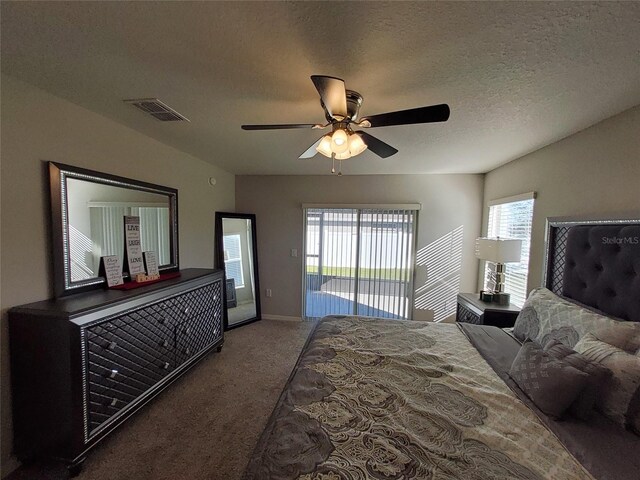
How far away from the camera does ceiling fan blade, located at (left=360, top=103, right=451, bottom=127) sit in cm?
123

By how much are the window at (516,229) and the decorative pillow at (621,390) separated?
5.52 ft

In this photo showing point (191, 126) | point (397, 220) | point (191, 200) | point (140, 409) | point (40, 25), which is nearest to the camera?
point (40, 25)

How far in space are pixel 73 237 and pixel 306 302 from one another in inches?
120

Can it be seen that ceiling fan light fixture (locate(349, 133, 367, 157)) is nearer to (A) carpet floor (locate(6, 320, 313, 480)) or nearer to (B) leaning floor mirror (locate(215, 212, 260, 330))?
(A) carpet floor (locate(6, 320, 313, 480))

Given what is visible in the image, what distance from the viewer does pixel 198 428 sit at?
1.93m

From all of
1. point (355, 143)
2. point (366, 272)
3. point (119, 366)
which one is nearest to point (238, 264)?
point (366, 272)

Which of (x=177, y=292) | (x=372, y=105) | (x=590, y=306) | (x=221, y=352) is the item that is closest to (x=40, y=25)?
(x=372, y=105)

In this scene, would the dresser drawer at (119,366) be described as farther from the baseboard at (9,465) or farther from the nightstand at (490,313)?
the nightstand at (490,313)

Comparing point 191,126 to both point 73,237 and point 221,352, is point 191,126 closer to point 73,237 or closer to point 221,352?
point 73,237

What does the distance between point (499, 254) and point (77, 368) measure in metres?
3.51

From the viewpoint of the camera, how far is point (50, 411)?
150cm

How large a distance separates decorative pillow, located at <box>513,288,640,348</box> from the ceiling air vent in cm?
300

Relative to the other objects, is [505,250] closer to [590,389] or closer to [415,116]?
[590,389]

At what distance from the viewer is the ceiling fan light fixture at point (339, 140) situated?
1511 mm
